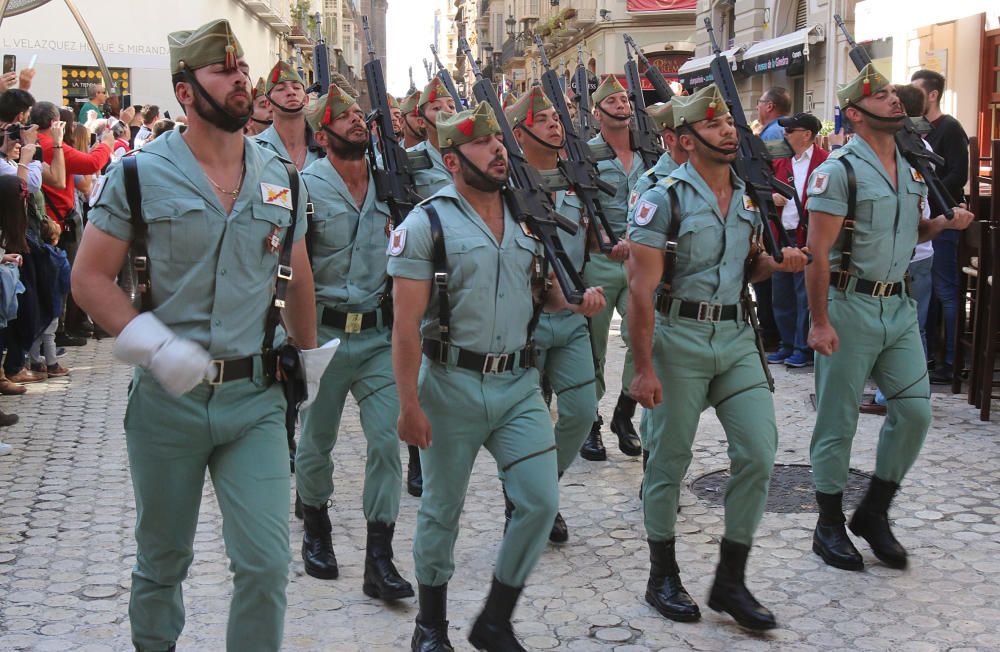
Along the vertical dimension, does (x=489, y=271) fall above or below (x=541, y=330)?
above

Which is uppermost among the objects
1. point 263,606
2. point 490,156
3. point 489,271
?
point 490,156

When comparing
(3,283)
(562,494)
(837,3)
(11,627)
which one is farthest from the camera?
(837,3)

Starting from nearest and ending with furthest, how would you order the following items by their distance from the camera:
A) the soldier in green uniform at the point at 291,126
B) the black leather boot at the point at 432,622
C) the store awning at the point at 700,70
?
the black leather boot at the point at 432,622 → the soldier in green uniform at the point at 291,126 → the store awning at the point at 700,70

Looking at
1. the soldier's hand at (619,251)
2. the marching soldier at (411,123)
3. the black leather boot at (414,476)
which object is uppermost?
the marching soldier at (411,123)

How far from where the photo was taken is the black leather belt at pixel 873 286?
5410 mm

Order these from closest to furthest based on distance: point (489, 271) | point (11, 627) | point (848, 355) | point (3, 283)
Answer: point (489, 271) → point (11, 627) → point (848, 355) → point (3, 283)

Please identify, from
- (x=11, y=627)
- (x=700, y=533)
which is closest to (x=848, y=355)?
(x=700, y=533)

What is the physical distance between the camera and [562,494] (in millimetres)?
6676

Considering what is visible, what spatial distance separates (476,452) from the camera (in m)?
4.40

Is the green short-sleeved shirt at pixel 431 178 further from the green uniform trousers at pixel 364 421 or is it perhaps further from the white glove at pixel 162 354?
the white glove at pixel 162 354

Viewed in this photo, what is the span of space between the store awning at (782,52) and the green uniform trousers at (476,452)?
1882 cm

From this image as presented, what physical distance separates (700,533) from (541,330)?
1207 millimetres

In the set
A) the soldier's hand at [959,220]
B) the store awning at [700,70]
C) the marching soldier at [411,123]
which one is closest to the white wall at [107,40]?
the store awning at [700,70]

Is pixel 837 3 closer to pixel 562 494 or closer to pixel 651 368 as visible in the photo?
pixel 562 494
